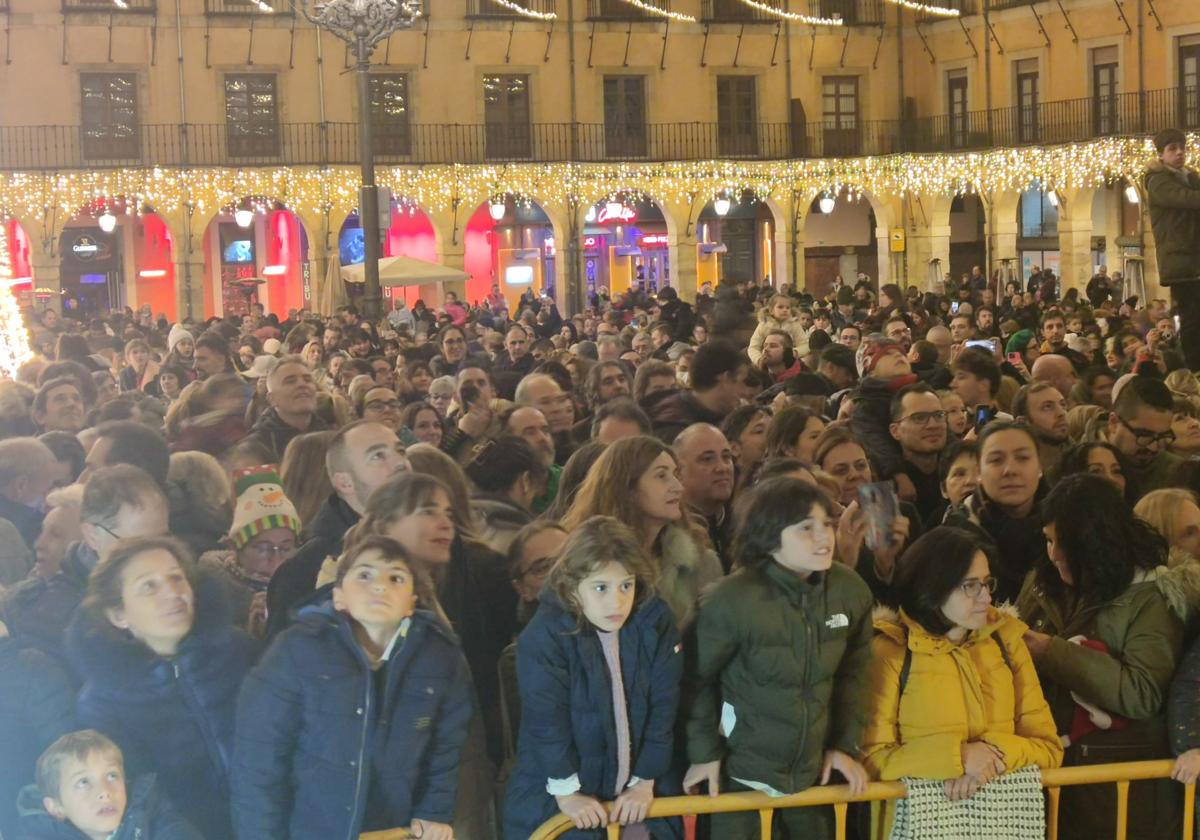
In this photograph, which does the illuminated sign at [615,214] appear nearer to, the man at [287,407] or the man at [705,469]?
the man at [287,407]

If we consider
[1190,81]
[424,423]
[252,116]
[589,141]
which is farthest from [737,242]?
[424,423]

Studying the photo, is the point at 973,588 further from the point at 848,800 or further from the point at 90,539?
the point at 90,539

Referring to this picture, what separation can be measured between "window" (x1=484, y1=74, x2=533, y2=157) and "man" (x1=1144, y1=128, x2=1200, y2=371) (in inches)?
1064

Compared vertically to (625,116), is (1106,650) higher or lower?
lower

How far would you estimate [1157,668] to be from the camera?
5.11 m

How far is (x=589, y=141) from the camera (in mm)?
35906

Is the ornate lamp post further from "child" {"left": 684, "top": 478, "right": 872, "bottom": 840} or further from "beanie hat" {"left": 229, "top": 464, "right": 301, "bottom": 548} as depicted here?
"child" {"left": 684, "top": 478, "right": 872, "bottom": 840}

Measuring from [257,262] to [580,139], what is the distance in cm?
831

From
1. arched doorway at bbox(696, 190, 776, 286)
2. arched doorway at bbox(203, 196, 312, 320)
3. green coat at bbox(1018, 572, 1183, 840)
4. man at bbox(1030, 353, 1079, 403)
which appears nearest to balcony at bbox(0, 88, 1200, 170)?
arched doorway at bbox(696, 190, 776, 286)

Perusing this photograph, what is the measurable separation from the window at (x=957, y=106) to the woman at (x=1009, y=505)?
30.9 m

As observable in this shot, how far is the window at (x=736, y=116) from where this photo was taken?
3669cm

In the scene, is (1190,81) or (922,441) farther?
(1190,81)

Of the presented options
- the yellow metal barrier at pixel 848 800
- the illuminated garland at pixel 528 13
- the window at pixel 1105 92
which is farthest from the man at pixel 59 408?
the window at pixel 1105 92

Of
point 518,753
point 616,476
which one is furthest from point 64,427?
point 518,753
